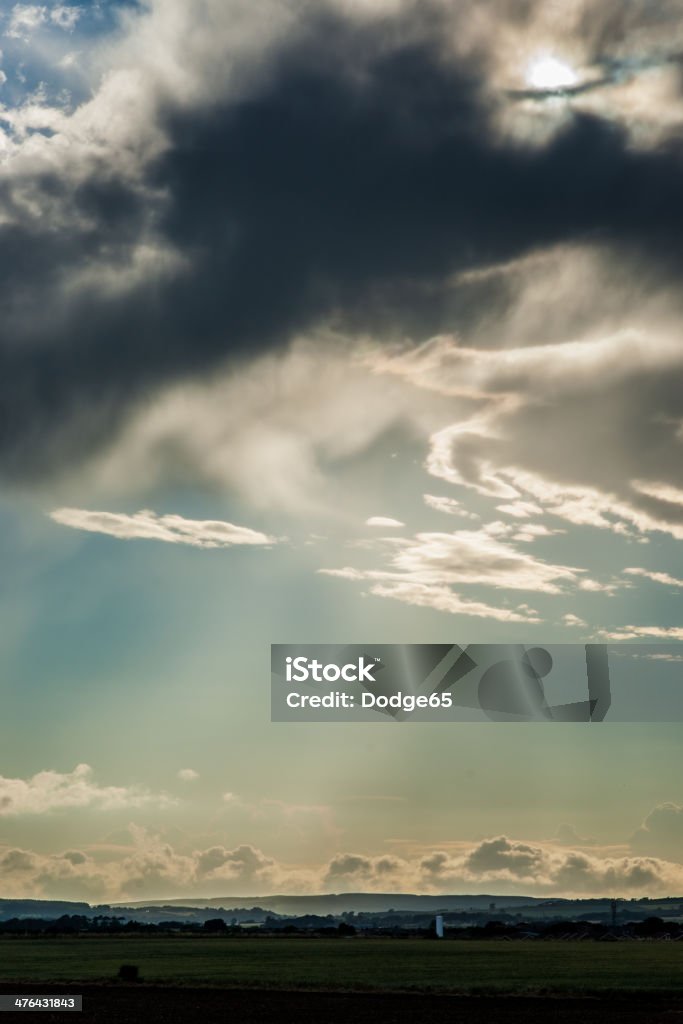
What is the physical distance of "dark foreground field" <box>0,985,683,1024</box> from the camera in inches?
2213

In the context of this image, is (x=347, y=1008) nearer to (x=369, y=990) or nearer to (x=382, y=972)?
(x=369, y=990)

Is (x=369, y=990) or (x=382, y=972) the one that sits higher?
(x=369, y=990)

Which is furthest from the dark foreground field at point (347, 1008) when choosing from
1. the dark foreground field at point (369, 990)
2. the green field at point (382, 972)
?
the green field at point (382, 972)

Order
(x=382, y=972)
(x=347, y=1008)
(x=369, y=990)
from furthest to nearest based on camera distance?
(x=382, y=972) < (x=369, y=990) < (x=347, y=1008)

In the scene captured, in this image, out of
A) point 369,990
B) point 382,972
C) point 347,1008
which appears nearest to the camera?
point 347,1008

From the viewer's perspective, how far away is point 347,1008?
6175 centimetres

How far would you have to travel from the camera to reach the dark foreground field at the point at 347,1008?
56.2 m

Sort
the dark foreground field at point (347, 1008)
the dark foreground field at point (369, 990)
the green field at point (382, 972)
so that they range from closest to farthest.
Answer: the dark foreground field at point (347, 1008)
the dark foreground field at point (369, 990)
the green field at point (382, 972)

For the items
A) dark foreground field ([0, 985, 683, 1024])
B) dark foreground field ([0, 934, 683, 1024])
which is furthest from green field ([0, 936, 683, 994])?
dark foreground field ([0, 985, 683, 1024])

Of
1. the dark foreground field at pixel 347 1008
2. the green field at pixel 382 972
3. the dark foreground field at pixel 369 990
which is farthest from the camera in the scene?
the green field at pixel 382 972

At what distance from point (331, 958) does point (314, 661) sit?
61.4 meters

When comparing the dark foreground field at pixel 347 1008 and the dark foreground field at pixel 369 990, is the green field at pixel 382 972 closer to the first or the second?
the dark foreground field at pixel 369 990

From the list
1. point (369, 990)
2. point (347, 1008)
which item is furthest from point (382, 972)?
point (347, 1008)

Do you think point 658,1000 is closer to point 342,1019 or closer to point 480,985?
point 480,985
